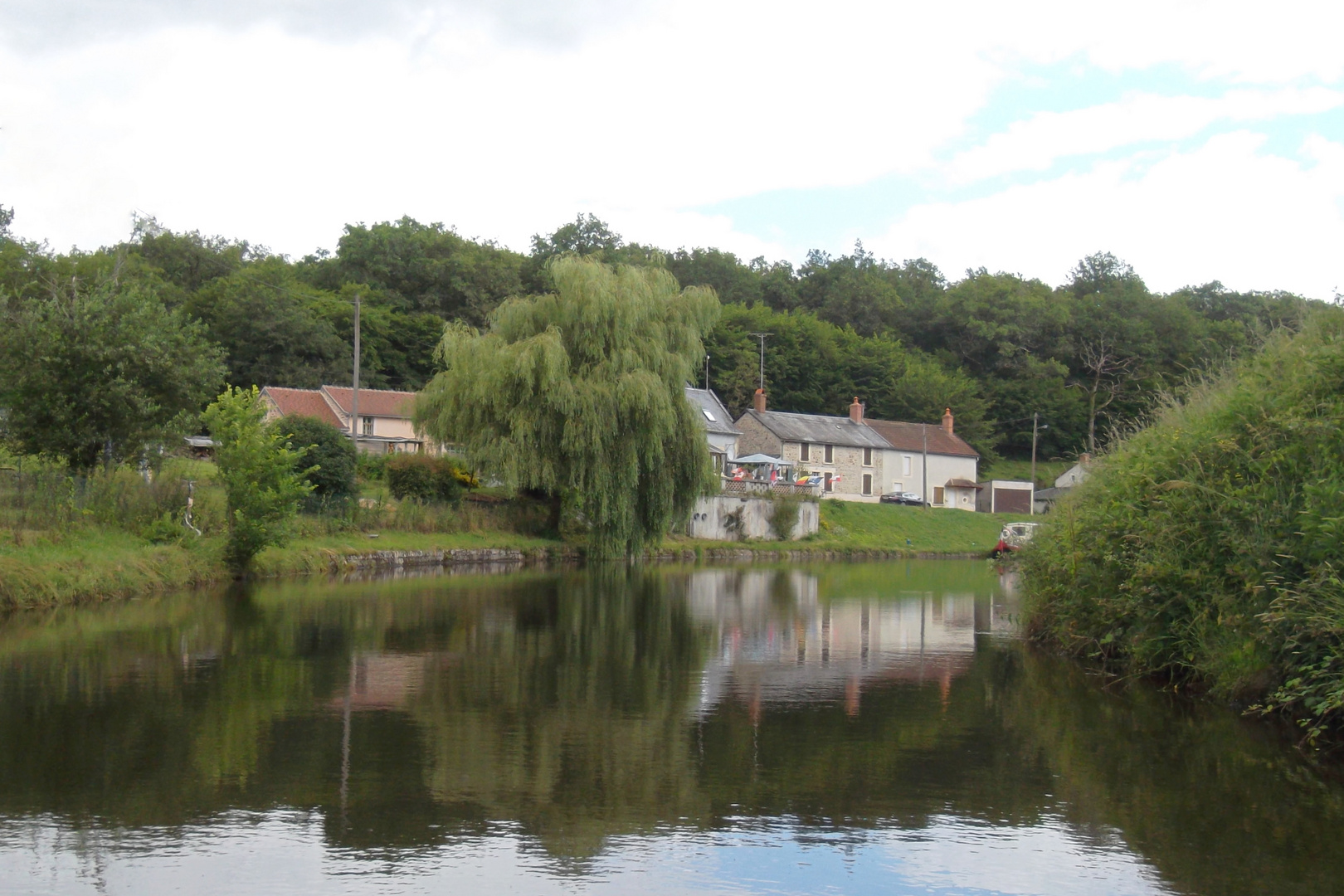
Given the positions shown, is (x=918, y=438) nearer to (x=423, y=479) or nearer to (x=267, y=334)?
(x=267, y=334)

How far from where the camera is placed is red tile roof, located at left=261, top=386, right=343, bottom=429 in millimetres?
59125

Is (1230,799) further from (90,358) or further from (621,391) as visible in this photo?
(621,391)

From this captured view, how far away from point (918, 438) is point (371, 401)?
3544 centimetres

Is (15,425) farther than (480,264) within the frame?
No

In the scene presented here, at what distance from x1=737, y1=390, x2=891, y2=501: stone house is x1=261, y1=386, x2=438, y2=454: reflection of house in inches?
826

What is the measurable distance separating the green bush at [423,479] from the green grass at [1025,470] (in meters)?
54.3

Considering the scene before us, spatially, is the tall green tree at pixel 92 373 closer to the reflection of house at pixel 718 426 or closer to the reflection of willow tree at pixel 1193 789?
the reflection of willow tree at pixel 1193 789

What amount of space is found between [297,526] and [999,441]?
71520 millimetres

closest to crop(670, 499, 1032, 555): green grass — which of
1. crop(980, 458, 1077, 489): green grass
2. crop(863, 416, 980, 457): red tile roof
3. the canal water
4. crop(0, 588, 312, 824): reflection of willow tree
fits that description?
crop(863, 416, 980, 457): red tile roof

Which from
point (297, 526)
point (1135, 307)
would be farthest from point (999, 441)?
point (297, 526)

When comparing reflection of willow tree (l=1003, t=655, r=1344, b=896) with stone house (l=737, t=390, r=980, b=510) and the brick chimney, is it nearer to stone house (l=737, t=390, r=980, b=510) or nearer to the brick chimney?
stone house (l=737, t=390, r=980, b=510)

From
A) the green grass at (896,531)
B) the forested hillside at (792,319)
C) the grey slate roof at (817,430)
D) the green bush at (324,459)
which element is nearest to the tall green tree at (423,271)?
the forested hillside at (792,319)

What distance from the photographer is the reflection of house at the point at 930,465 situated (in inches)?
2953

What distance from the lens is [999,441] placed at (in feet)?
306
